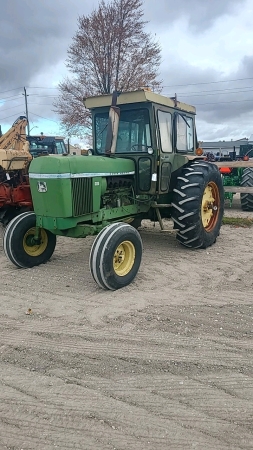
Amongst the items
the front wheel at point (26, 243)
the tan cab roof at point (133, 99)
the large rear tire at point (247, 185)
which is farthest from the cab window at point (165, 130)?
the large rear tire at point (247, 185)

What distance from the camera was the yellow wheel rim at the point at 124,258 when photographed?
5180 millimetres

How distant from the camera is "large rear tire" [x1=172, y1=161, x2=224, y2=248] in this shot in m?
6.50

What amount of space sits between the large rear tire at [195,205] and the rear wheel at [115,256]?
1.38 metres

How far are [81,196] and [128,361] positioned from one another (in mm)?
2622

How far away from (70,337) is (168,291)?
5.16 ft

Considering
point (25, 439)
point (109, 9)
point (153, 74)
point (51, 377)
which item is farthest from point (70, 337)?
point (109, 9)

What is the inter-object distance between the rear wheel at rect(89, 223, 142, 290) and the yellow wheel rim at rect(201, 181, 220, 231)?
2197 millimetres

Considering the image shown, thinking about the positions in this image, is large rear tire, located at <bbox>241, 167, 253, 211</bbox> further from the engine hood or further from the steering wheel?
the engine hood

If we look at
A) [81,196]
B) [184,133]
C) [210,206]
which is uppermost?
[184,133]

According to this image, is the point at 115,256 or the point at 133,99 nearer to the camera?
the point at 115,256

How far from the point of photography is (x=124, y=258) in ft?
17.6

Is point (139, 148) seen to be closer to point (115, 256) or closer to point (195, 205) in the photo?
point (195, 205)

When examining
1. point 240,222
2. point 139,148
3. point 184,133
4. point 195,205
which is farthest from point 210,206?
point 240,222

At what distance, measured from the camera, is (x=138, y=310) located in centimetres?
434
